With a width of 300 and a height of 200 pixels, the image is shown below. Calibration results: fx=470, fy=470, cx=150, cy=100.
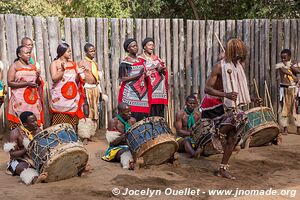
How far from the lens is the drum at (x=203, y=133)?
20.9 feet

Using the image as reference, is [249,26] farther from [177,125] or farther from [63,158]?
[63,158]

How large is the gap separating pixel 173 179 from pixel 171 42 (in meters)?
4.26

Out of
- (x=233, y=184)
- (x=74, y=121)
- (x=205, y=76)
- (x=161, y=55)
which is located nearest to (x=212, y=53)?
(x=205, y=76)

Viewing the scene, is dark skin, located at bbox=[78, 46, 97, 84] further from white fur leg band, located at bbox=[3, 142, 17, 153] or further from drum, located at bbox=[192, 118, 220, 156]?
white fur leg band, located at bbox=[3, 142, 17, 153]

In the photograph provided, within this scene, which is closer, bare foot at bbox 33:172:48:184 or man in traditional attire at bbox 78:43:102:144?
bare foot at bbox 33:172:48:184

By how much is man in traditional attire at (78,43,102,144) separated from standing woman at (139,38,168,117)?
1.07 meters

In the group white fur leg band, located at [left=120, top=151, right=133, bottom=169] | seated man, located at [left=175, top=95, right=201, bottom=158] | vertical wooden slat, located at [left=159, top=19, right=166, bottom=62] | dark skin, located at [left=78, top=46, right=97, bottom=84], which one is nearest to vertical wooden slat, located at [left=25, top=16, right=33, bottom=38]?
dark skin, located at [left=78, top=46, right=97, bottom=84]

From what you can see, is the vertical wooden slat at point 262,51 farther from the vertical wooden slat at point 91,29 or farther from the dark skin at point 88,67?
the dark skin at point 88,67

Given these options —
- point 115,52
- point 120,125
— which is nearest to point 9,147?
point 120,125

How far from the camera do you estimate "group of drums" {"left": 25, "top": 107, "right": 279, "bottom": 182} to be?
5.29 meters

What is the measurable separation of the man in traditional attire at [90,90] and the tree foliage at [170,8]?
5392mm

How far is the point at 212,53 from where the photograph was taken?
9547 mm

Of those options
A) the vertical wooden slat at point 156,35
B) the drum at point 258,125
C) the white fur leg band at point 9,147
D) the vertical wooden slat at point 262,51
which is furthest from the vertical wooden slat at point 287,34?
the white fur leg band at point 9,147

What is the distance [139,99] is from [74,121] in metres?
1.07
